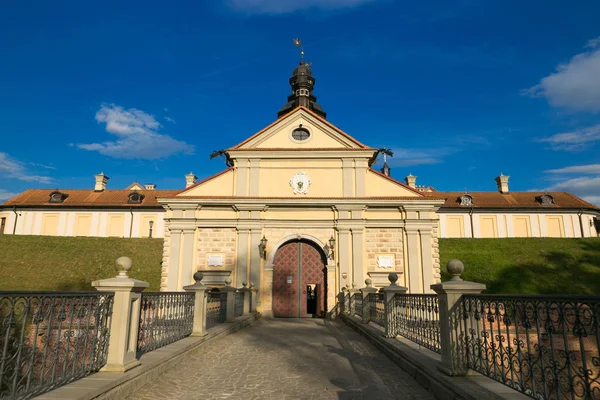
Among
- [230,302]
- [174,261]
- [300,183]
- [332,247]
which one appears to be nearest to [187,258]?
[174,261]

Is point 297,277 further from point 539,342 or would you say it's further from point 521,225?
point 521,225

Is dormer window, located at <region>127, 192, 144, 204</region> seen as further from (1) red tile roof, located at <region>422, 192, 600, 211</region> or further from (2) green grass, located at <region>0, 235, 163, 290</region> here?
(1) red tile roof, located at <region>422, 192, 600, 211</region>

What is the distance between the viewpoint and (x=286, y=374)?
6.27 meters

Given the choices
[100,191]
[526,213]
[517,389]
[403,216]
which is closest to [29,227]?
[100,191]

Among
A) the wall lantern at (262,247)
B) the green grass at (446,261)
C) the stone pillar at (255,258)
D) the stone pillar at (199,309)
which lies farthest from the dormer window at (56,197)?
the stone pillar at (199,309)

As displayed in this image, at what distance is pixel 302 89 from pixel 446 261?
52.6 feet

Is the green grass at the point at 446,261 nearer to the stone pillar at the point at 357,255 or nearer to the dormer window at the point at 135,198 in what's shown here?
the stone pillar at the point at 357,255

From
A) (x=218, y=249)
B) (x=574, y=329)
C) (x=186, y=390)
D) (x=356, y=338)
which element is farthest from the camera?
(x=218, y=249)

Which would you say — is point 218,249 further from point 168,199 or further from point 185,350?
point 185,350

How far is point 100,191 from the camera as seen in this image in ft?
144

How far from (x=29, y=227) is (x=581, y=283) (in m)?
47.9

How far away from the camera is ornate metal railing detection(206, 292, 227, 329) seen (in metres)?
10.0

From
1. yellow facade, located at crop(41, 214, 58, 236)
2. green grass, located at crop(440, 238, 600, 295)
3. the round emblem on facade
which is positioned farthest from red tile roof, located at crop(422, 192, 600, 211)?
yellow facade, located at crop(41, 214, 58, 236)

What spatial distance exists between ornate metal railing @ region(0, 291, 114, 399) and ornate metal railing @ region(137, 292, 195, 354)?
1.25 meters
